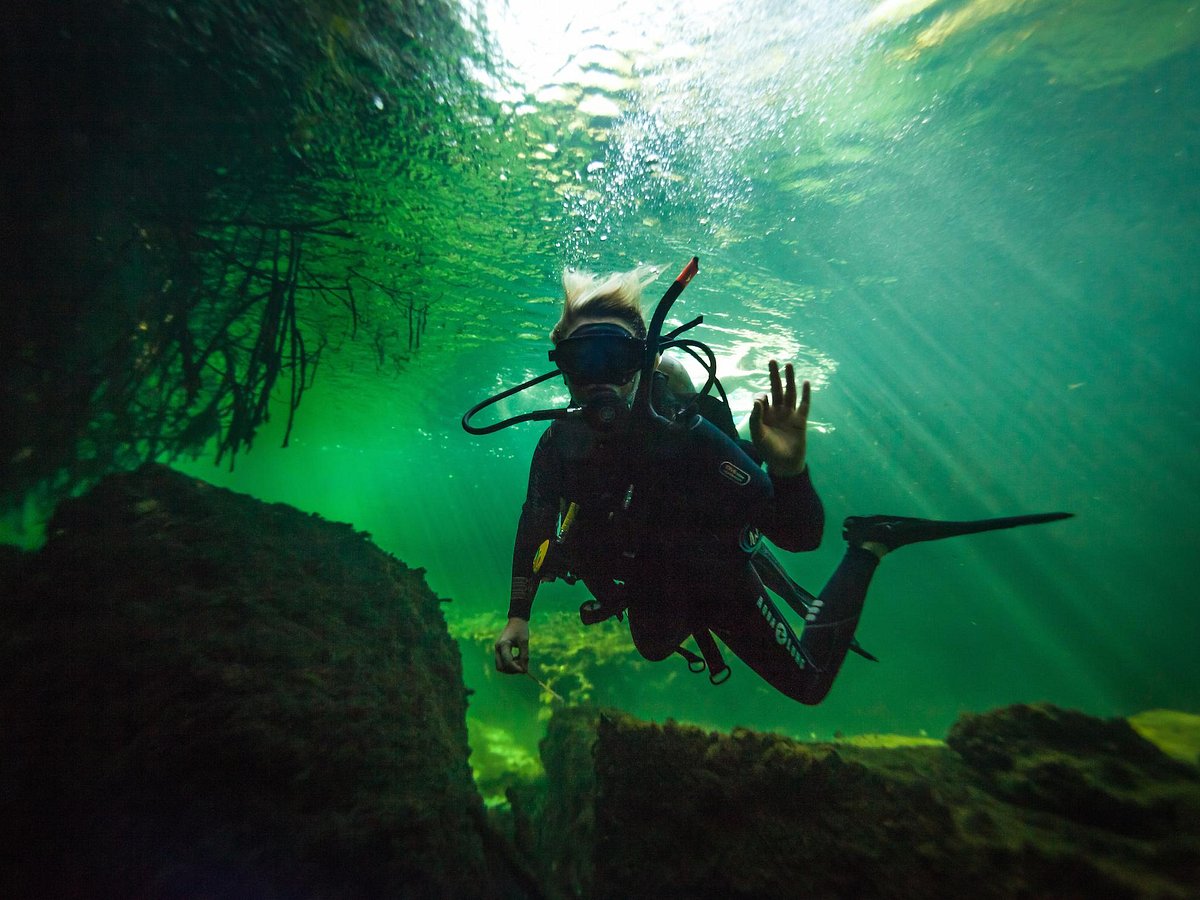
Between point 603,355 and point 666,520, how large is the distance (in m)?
1.27

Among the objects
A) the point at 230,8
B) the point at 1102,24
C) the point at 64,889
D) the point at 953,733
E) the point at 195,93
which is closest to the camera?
the point at 64,889

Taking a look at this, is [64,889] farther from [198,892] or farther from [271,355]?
[271,355]

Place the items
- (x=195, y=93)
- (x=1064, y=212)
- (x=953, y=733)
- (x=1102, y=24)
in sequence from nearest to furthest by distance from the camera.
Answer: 1. (x=953, y=733)
2. (x=195, y=93)
3. (x=1102, y=24)
4. (x=1064, y=212)

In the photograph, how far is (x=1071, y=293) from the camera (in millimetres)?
12891

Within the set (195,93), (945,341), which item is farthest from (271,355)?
(945,341)

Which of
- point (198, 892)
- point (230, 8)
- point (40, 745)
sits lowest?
point (198, 892)

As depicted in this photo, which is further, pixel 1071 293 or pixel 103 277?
pixel 1071 293

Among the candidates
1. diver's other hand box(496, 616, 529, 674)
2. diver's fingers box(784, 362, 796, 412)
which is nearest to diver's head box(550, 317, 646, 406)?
diver's fingers box(784, 362, 796, 412)

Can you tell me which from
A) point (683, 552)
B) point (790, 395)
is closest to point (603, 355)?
point (790, 395)

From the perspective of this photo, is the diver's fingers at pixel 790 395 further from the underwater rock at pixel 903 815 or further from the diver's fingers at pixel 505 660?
the diver's fingers at pixel 505 660

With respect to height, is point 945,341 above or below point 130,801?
above

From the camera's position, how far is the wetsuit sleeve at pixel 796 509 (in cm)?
285

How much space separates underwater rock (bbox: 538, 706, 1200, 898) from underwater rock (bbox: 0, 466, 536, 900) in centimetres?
90

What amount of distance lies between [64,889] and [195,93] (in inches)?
304
